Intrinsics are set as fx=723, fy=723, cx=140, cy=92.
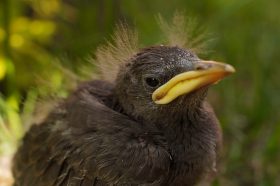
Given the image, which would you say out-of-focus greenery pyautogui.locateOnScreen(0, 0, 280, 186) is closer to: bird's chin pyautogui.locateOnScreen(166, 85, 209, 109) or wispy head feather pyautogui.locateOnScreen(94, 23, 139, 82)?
wispy head feather pyautogui.locateOnScreen(94, 23, 139, 82)

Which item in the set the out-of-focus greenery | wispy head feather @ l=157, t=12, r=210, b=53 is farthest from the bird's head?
the out-of-focus greenery

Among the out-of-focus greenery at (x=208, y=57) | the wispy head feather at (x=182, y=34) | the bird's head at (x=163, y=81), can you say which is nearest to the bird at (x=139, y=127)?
the bird's head at (x=163, y=81)

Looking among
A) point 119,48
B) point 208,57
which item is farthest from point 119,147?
point 208,57

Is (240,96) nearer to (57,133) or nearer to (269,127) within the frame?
(269,127)

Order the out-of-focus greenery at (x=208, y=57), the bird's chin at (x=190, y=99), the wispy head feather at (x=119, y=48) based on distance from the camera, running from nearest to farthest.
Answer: the bird's chin at (x=190, y=99), the wispy head feather at (x=119, y=48), the out-of-focus greenery at (x=208, y=57)

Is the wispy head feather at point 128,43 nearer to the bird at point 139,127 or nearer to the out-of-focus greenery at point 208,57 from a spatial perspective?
the bird at point 139,127

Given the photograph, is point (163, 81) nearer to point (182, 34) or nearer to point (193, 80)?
→ point (193, 80)

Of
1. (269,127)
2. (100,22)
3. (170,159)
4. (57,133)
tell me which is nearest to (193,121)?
(170,159)

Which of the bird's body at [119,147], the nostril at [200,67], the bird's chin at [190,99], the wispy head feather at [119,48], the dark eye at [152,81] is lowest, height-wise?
the bird's body at [119,147]
